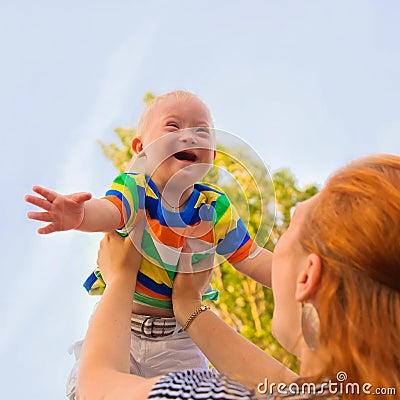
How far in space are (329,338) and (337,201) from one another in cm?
18

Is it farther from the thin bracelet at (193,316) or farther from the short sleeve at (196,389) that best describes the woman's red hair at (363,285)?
the thin bracelet at (193,316)

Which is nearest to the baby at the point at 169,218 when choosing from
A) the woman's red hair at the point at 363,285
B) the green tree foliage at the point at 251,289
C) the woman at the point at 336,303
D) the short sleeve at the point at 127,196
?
the short sleeve at the point at 127,196

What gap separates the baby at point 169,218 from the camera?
1.17 meters

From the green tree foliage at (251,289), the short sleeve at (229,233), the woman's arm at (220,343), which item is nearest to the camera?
the woman's arm at (220,343)

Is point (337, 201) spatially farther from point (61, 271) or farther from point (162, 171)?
point (61, 271)

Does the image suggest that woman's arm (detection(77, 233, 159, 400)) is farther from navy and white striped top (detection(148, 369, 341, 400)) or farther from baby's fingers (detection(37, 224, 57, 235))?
baby's fingers (detection(37, 224, 57, 235))

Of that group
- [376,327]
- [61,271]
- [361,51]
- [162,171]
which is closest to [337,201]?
[376,327]

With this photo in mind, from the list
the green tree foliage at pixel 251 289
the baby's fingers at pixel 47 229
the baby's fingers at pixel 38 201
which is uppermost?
the baby's fingers at pixel 38 201

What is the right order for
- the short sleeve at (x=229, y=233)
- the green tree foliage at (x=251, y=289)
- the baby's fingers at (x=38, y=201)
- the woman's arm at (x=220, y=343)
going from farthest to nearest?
the green tree foliage at (x=251, y=289) → the short sleeve at (x=229, y=233) → the woman's arm at (x=220, y=343) → the baby's fingers at (x=38, y=201)

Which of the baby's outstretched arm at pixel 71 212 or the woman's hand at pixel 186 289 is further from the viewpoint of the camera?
the woman's hand at pixel 186 289

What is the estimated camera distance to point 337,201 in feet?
2.71

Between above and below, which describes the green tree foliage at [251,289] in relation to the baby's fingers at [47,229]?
below

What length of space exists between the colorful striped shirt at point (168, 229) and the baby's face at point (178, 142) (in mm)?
50

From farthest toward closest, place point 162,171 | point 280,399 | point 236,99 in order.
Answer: point 236,99
point 162,171
point 280,399
